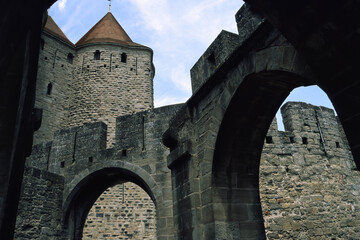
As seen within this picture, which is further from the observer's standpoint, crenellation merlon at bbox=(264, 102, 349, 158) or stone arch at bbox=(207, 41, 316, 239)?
crenellation merlon at bbox=(264, 102, 349, 158)

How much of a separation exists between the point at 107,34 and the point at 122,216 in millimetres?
12288

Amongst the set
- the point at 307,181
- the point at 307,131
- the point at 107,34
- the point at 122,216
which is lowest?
the point at 307,181

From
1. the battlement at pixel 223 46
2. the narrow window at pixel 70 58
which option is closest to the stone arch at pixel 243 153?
the battlement at pixel 223 46

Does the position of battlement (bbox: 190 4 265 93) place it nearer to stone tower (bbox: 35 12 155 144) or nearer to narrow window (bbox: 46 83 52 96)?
stone tower (bbox: 35 12 155 144)

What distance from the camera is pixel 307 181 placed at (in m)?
7.32

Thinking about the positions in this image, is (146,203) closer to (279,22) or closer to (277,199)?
(277,199)

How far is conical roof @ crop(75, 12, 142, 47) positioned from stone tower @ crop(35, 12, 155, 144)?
119mm

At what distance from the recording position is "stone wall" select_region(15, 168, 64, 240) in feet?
23.4

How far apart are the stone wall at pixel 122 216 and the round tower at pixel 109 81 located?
3.62 meters

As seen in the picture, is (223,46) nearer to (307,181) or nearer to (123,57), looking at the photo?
(307,181)

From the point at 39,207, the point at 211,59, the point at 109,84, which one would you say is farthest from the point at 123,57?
the point at 211,59

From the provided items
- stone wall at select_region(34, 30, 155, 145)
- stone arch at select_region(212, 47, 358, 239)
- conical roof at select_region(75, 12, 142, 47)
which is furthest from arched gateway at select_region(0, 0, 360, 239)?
conical roof at select_region(75, 12, 142, 47)

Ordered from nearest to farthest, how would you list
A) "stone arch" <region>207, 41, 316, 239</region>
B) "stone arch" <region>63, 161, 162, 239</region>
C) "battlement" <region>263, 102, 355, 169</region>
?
"stone arch" <region>207, 41, 316, 239</region>
"battlement" <region>263, 102, 355, 169</region>
"stone arch" <region>63, 161, 162, 239</region>

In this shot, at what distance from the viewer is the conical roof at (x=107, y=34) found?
1845cm
